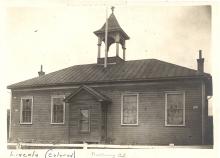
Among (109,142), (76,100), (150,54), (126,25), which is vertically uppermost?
(126,25)

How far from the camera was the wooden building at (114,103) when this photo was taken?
4477mm

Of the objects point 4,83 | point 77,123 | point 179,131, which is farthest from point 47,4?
point 179,131

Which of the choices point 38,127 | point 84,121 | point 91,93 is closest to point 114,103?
point 91,93

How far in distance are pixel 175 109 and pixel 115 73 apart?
0.84 m

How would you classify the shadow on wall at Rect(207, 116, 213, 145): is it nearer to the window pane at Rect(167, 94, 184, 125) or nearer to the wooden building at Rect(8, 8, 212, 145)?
the wooden building at Rect(8, 8, 212, 145)

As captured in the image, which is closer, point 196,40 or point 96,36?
point 196,40

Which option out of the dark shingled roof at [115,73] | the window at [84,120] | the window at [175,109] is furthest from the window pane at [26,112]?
the window at [175,109]

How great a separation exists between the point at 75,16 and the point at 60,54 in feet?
1.64

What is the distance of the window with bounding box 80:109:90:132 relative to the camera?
200 inches

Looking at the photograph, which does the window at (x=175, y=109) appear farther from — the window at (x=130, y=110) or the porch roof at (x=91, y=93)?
the porch roof at (x=91, y=93)

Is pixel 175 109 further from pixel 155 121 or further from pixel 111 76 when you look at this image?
pixel 111 76

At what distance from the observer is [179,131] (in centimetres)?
457

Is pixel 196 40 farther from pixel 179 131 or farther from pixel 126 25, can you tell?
pixel 179 131

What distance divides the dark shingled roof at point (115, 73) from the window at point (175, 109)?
0.23 meters
